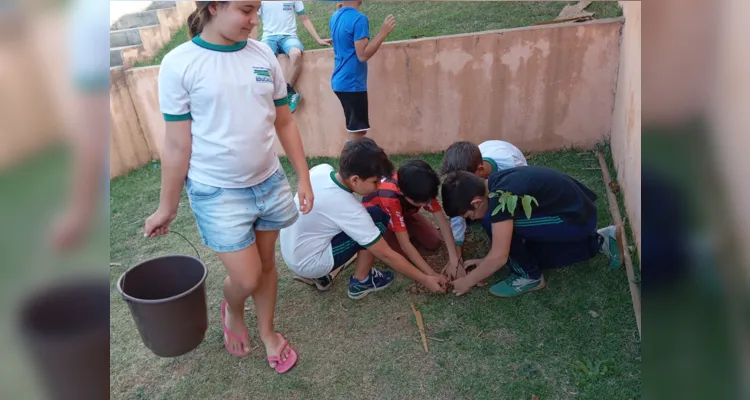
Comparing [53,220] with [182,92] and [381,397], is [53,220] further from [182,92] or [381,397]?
[381,397]

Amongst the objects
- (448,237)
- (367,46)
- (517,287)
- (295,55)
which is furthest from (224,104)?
(295,55)

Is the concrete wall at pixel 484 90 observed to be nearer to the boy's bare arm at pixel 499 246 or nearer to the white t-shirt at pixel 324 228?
the white t-shirt at pixel 324 228

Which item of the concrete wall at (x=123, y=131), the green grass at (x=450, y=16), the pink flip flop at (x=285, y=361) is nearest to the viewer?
the pink flip flop at (x=285, y=361)

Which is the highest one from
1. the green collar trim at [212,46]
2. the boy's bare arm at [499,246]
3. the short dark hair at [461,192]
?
the green collar trim at [212,46]

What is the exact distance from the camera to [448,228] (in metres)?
3.06

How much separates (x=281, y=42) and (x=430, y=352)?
133 inches

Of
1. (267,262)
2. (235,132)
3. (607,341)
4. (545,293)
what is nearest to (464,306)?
(545,293)

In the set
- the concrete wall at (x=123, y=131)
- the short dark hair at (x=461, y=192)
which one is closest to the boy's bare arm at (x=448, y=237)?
the short dark hair at (x=461, y=192)

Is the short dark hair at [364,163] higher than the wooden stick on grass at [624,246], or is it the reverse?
the short dark hair at [364,163]

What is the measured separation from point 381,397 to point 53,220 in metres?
2.03

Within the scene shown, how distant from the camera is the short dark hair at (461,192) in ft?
8.46

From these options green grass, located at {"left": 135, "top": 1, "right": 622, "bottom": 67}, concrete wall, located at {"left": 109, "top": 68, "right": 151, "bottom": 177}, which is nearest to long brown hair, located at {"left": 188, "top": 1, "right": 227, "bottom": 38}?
green grass, located at {"left": 135, "top": 1, "right": 622, "bottom": 67}

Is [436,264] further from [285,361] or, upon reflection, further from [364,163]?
[285,361]

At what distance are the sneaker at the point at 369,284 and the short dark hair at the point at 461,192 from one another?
2.10 feet
